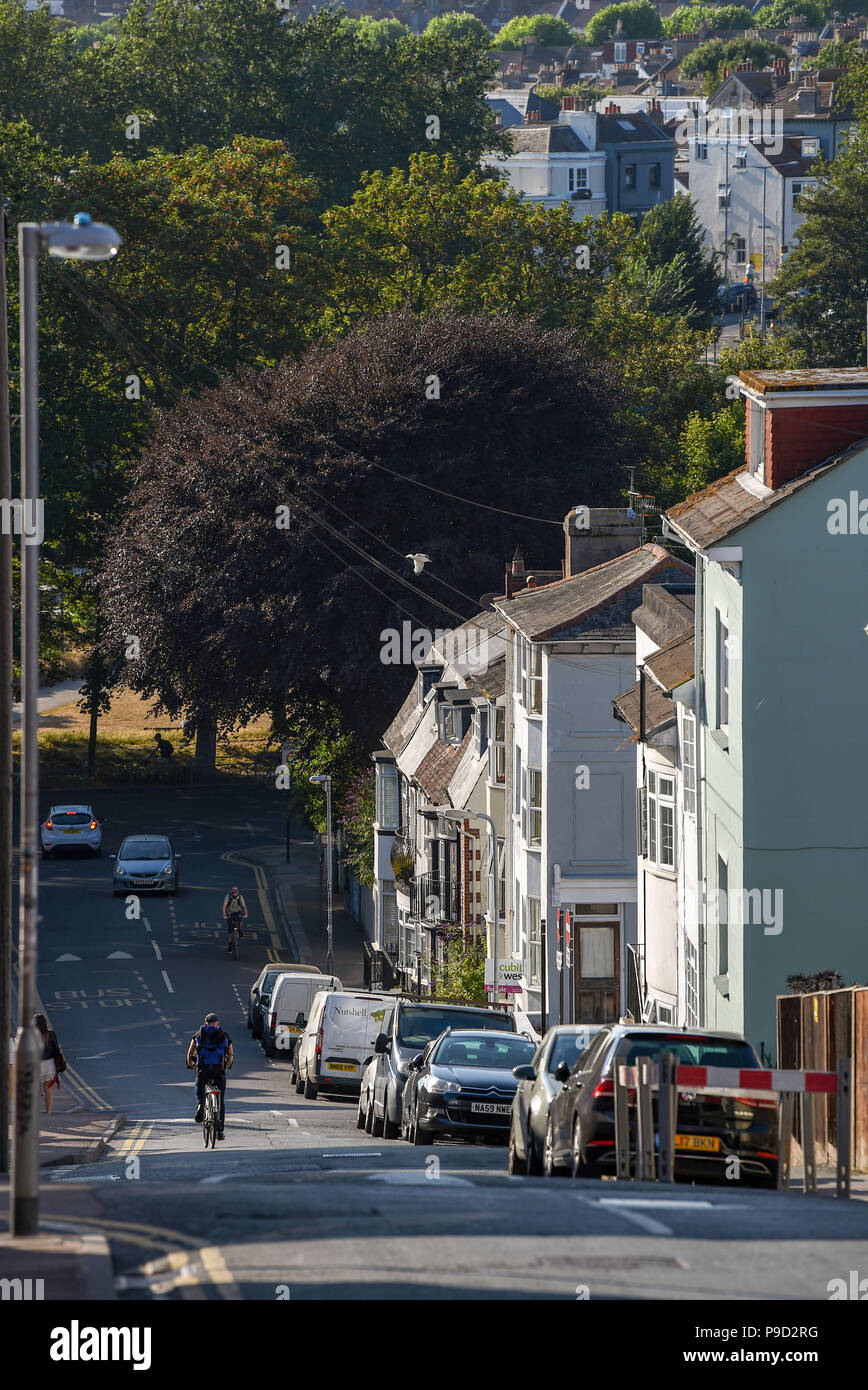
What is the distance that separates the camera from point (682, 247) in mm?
123812

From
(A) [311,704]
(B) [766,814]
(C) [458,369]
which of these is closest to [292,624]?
(A) [311,704]

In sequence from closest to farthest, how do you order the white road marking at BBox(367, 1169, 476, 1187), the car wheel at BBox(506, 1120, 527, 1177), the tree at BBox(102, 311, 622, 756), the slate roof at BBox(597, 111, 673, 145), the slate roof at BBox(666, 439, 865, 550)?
the white road marking at BBox(367, 1169, 476, 1187) < the car wheel at BBox(506, 1120, 527, 1177) < the slate roof at BBox(666, 439, 865, 550) < the tree at BBox(102, 311, 622, 756) < the slate roof at BBox(597, 111, 673, 145)

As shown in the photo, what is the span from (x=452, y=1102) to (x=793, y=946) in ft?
17.6

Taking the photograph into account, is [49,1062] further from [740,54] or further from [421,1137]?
[740,54]

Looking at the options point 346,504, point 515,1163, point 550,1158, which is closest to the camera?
point 550,1158

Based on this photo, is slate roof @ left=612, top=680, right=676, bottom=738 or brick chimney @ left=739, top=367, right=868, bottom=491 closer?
brick chimney @ left=739, top=367, right=868, bottom=491

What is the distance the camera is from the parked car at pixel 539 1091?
18891 millimetres

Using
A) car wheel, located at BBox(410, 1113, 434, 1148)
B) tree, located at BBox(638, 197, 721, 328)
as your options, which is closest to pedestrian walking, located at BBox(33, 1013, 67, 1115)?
car wheel, located at BBox(410, 1113, 434, 1148)

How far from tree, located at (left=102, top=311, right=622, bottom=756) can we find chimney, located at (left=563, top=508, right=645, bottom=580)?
41.7ft

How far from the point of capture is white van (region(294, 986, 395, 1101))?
37.5 m

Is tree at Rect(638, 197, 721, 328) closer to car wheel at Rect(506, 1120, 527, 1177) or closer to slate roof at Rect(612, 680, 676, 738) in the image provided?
slate roof at Rect(612, 680, 676, 738)

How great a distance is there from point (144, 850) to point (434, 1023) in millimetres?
33639

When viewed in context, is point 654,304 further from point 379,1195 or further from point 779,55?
point 379,1195

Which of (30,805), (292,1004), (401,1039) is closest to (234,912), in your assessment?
(292,1004)
